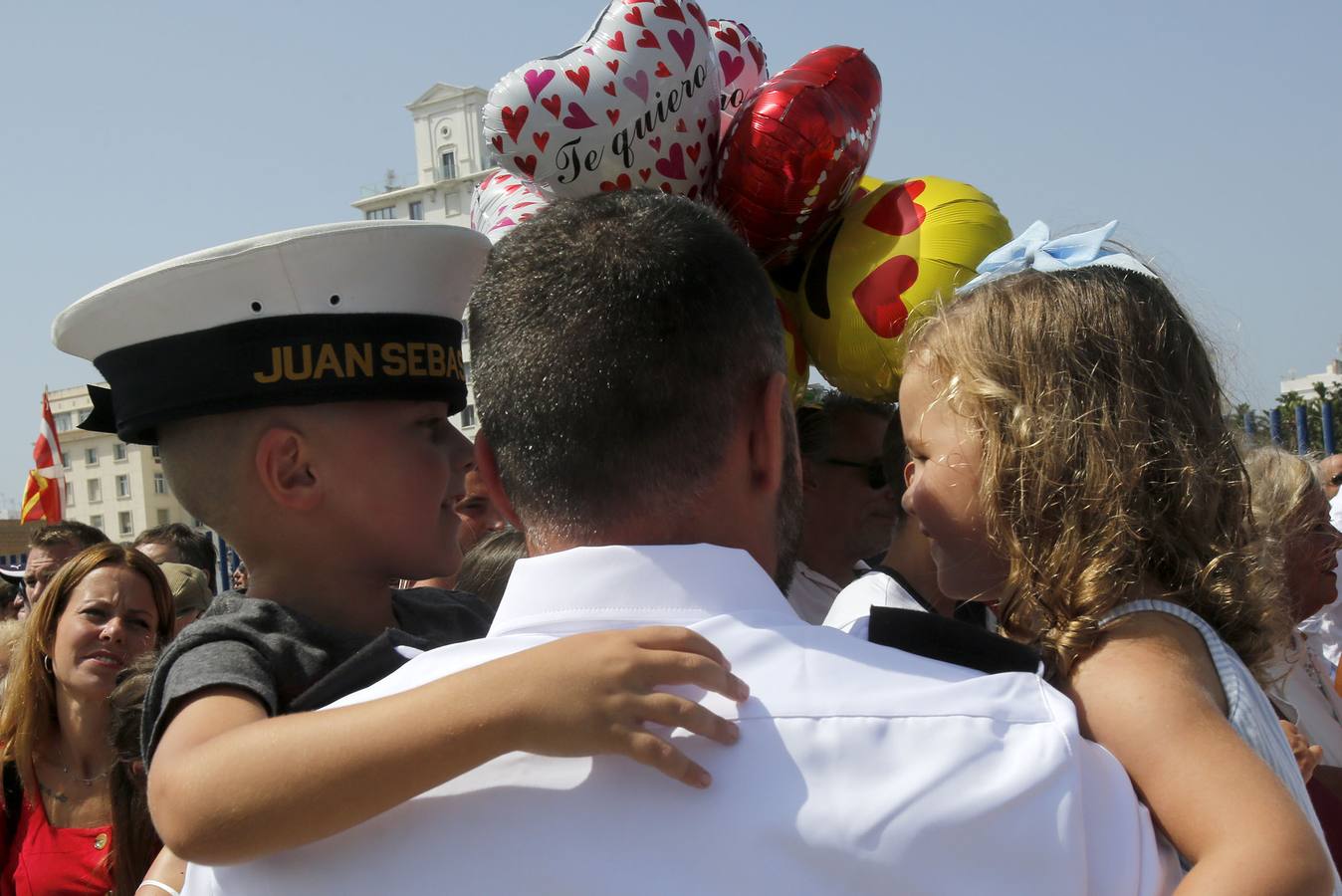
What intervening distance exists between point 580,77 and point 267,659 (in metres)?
1.38

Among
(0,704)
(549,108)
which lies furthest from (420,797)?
(0,704)

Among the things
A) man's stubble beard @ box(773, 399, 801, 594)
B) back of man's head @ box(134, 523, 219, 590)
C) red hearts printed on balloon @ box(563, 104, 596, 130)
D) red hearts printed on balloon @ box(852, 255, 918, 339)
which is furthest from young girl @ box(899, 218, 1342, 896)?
back of man's head @ box(134, 523, 219, 590)

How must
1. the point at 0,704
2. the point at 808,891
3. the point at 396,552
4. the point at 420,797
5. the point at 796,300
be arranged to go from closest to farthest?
1. the point at 808,891
2. the point at 420,797
3. the point at 396,552
4. the point at 796,300
5. the point at 0,704

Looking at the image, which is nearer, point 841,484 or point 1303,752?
point 1303,752

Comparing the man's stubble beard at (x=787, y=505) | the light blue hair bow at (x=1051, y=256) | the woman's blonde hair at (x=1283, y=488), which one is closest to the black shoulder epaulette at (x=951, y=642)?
the man's stubble beard at (x=787, y=505)

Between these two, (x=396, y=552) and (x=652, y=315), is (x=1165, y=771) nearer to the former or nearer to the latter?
(x=652, y=315)

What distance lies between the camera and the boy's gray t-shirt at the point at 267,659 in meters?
1.69

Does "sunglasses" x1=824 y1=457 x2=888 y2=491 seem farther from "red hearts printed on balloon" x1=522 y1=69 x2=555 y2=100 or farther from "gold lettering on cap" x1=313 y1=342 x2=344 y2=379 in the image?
"gold lettering on cap" x1=313 y1=342 x2=344 y2=379

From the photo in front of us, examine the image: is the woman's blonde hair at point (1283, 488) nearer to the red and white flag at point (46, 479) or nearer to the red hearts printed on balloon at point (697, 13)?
the red hearts printed on balloon at point (697, 13)

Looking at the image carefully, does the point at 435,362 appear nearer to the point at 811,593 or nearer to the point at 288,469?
the point at 288,469

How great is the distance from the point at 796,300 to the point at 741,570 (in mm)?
1669

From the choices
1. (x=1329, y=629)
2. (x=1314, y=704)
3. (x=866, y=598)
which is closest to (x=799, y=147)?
(x=866, y=598)

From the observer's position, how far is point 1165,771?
4.98 ft

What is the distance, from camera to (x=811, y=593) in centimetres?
392
